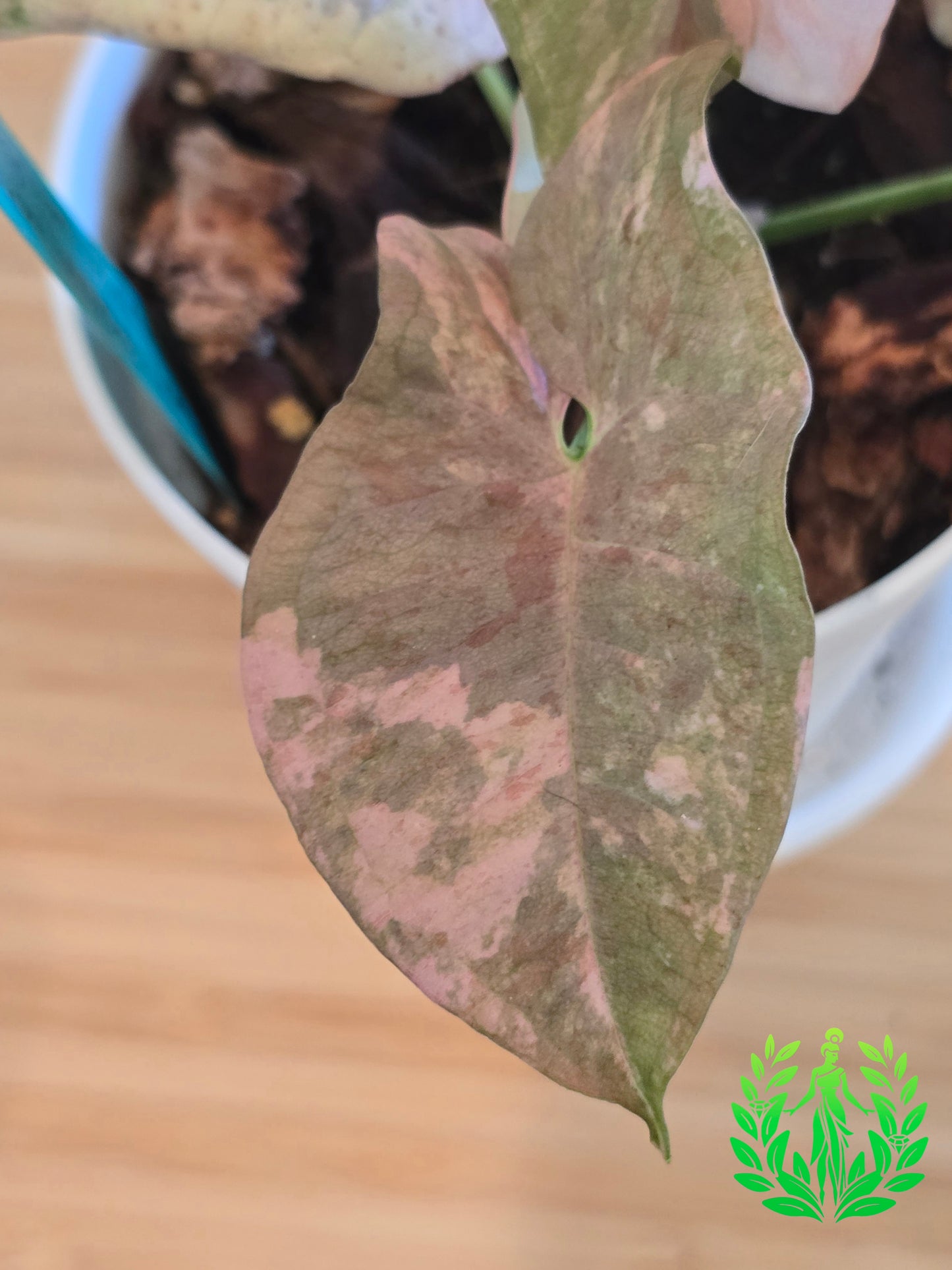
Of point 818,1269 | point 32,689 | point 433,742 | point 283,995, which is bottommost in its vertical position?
point 818,1269

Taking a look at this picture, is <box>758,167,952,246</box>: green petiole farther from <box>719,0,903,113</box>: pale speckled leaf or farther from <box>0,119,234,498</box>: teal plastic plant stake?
<box>0,119,234,498</box>: teal plastic plant stake

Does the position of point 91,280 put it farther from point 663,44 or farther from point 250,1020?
point 250,1020

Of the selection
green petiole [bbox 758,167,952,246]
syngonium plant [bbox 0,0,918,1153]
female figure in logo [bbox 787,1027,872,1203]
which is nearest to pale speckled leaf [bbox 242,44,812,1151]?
syngonium plant [bbox 0,0,918,1153]

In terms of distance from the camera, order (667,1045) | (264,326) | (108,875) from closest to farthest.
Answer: (667,1045) → (264,326) → (108,875)

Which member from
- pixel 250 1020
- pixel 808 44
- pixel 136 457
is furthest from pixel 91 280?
pixel 250 1020

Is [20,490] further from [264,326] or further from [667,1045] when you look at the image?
[667,1045]

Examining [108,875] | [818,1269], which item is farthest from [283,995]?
[818,1269]

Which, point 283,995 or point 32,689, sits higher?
point 32,689
